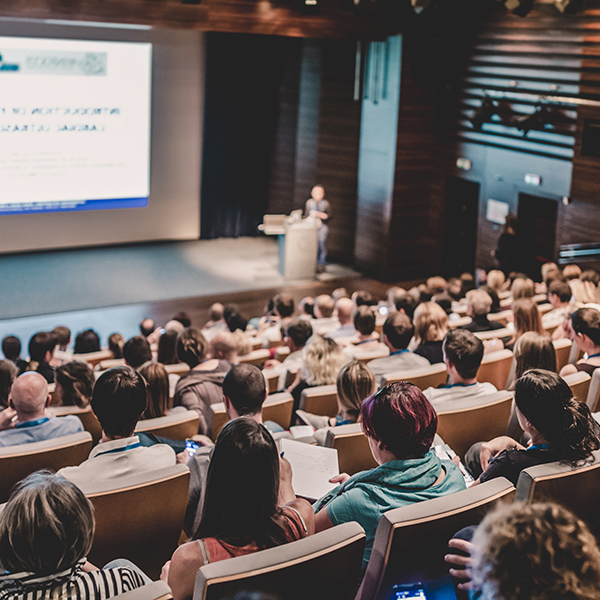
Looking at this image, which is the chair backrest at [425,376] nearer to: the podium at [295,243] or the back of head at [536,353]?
the back of head at [536,353]

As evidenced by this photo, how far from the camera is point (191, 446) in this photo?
301 cm

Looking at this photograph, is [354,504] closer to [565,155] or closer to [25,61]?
[565,155]

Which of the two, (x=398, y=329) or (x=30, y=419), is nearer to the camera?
(x=30, y=419)

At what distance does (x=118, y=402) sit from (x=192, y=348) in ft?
5.63

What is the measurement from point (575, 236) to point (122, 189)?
6.30 m

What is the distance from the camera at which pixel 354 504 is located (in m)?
2.09

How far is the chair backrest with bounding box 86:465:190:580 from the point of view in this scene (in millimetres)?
2333

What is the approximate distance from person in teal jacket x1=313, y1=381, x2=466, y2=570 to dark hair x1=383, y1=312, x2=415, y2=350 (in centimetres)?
207

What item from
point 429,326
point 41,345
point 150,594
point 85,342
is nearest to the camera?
point 150,594

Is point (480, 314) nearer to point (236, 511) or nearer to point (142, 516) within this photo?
point (142, 516)

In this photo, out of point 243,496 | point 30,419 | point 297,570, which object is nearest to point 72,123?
point 30,419

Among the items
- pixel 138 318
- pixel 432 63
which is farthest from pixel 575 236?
pixel 138 318

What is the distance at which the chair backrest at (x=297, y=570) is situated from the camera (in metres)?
1.60

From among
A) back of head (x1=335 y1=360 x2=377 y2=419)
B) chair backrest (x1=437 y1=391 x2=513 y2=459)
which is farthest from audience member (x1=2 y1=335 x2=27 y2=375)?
chair backrest (x1=437 y1=391 x2=513 y2=459)
